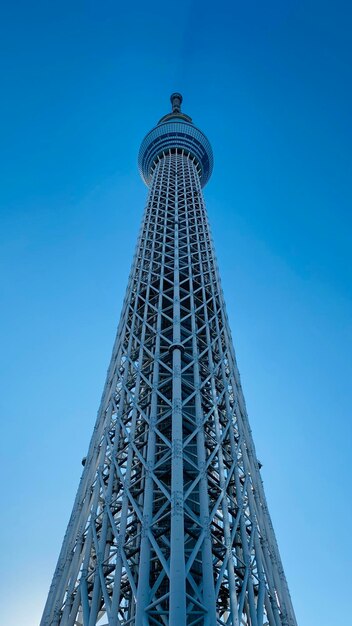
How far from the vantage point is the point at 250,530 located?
21.2 metres

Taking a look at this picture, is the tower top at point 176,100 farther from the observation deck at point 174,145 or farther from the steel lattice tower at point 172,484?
the steel lattice tower at point 172,484

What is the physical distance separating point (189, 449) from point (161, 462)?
2.73 m

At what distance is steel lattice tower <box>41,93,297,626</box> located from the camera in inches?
676

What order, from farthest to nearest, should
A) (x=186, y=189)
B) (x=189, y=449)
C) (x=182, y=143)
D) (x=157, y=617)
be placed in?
1. (x=182, y=143)
2. (x=186, y=189)
3. (x=189, y=449)
4. (x=157, y=617)

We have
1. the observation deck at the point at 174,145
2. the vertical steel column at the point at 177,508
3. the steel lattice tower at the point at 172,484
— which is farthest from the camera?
the observation deck at the point at 174,145

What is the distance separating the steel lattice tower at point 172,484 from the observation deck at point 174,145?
19753mm

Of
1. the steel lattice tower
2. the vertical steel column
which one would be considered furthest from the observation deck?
the vertical steel column

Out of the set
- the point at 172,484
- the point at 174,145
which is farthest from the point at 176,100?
the point at 172,484

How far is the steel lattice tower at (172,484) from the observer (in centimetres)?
1717

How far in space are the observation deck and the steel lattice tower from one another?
19753 mm

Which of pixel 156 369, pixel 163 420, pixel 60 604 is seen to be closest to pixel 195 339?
pixel 156 369

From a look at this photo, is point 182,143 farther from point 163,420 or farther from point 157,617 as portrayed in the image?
point 157,617

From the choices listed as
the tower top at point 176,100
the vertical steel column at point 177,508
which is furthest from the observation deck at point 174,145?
the vertical steel column at point 177,508

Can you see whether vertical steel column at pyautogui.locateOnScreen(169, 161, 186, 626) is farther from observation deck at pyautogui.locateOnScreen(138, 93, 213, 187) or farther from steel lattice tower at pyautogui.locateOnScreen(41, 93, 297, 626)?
observation deck at pyautogui.locateOnScreen(138, 93, 213, 187)
